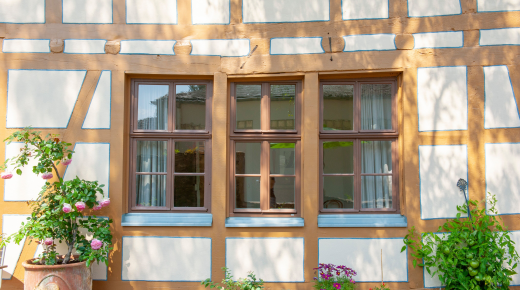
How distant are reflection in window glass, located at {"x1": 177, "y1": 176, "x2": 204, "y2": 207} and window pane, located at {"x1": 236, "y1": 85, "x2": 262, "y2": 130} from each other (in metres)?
0.88

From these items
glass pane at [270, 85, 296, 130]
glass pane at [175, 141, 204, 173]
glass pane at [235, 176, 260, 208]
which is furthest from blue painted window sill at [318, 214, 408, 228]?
glass pane at [175, 141, 204, 173]

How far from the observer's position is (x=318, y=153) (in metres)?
4.70

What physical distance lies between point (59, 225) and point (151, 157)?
1.28 m

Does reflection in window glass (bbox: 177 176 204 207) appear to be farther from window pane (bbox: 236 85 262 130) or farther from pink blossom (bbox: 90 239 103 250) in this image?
pink blossom (bbox: 90 239 103 250)

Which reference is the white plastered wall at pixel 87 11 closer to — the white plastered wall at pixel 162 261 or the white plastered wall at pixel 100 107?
the white plastered wall at pixel 100 107

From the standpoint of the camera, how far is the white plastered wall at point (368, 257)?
176 inches

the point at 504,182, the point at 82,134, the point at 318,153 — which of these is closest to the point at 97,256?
the point at 82,134

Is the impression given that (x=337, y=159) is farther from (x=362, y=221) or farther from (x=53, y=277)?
(x=53, y=277)

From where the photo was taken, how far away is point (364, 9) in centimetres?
464

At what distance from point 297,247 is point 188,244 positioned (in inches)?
51.5

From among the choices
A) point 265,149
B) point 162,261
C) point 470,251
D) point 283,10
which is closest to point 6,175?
point 162,261

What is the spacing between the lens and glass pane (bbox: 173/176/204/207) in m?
4.79

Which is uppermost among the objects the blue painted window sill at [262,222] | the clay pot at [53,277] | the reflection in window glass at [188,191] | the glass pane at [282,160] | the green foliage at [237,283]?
the glass pane at [282,160]

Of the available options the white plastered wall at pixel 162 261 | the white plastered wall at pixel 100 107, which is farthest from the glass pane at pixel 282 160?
the white plastered wall at pixel 100 107
